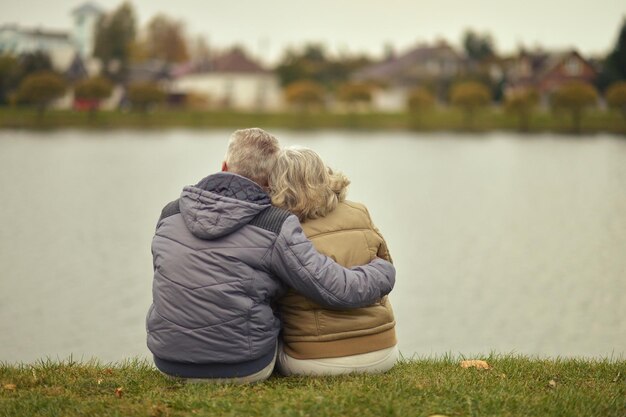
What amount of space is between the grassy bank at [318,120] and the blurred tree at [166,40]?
37.6m

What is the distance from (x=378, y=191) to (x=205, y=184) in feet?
104

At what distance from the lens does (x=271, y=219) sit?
5.27 m

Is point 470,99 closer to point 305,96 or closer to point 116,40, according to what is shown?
point 305,96

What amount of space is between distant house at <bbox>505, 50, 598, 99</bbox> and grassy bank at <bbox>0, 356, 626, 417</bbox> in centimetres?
9091

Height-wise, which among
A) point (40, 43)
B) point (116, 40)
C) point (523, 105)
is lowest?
point (523, 105)

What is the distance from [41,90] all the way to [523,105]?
1745 inches

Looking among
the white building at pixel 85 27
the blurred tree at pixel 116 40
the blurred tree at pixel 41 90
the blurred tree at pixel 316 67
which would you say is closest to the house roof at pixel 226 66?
the blurred tree at pixel 316 67

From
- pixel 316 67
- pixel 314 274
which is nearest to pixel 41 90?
pixel 316 67

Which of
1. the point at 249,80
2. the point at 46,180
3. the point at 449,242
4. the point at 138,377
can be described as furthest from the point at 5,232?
the point at 249,80

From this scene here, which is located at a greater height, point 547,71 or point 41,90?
point 547,71

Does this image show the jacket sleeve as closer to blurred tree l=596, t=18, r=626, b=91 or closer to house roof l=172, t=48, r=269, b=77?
blurred tree l=596, t=18, r=626, b=91

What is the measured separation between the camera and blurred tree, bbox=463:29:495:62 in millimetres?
123356

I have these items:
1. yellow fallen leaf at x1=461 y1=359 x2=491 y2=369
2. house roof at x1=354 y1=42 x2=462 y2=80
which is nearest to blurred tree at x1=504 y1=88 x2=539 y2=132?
house roof at x1=354 y1=42 x2=462 y2=80

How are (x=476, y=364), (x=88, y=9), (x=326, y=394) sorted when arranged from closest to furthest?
(x=326, y=394), (x=476, y=364), (x=88, y=9)
